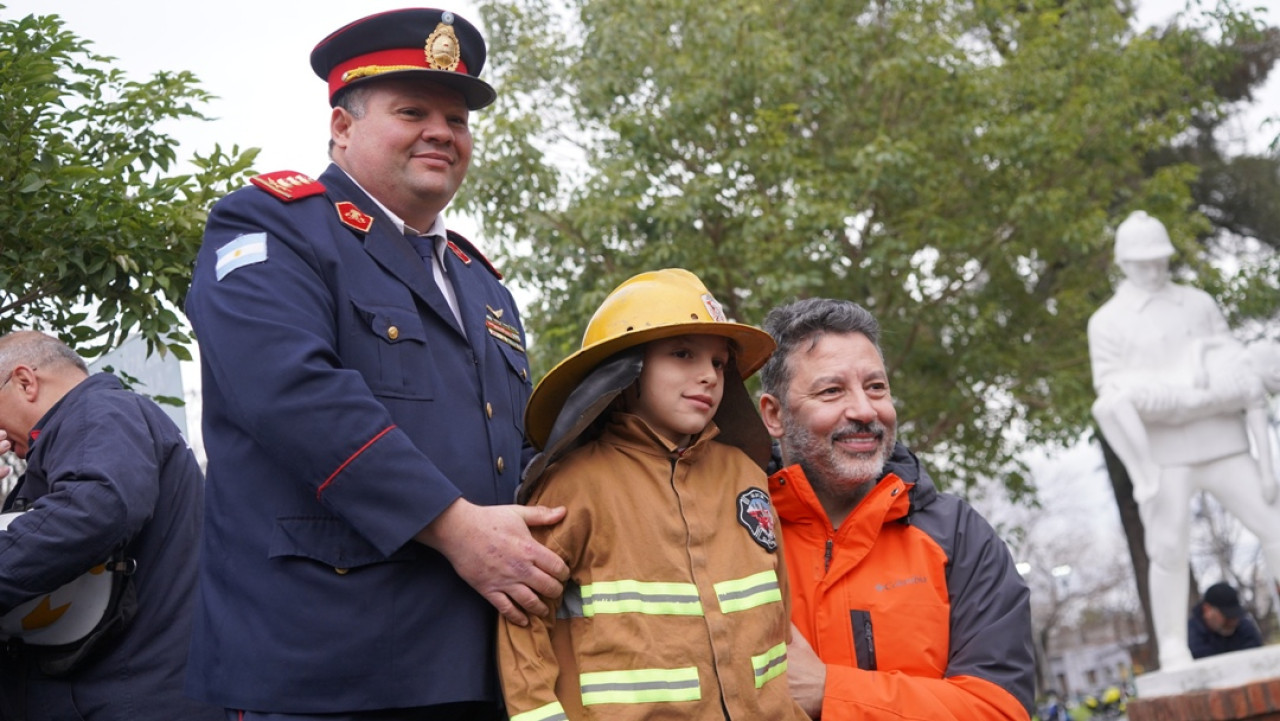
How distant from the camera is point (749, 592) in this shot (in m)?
2.67

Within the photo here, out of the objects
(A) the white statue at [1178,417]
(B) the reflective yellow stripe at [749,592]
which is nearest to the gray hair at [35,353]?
(B) the reflective yellow stripe at [749,592]

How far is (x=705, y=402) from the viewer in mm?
2834

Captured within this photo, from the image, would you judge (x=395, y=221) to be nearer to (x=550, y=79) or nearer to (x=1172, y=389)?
(x=1172, y=389)

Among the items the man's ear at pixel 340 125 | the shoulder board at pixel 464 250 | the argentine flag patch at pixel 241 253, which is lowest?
the argentine flag patch at pixel 241 253

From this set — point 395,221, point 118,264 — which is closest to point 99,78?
point 118,264

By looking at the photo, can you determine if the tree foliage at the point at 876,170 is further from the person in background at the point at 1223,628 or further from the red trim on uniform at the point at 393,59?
the red trim on uniform at the point at 393,59

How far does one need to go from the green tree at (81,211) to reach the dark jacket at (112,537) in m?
0.76

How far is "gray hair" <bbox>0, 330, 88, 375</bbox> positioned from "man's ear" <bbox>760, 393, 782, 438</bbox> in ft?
6.55

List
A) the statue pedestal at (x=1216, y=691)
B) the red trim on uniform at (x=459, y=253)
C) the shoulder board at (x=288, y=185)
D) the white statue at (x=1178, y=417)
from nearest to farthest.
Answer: the shoulder board at (x=288, y=185), the red trim on uniform at (x=459, y=253), the statue pedestal at (x=1216, y=691), the white statue at (x=1178, y=417)

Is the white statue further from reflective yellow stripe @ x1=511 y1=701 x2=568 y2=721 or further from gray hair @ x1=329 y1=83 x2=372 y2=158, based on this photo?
reflective yellow stripe @ x1=511 y1=701 x2=568 y2=721

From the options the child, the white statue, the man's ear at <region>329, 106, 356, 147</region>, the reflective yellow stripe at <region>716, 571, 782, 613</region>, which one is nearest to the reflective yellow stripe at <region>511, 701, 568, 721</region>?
the child

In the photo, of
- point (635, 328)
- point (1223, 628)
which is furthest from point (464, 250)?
point (1223, 628)

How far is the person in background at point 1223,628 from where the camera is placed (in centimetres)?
1029

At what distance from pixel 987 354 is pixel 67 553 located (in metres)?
11.5
